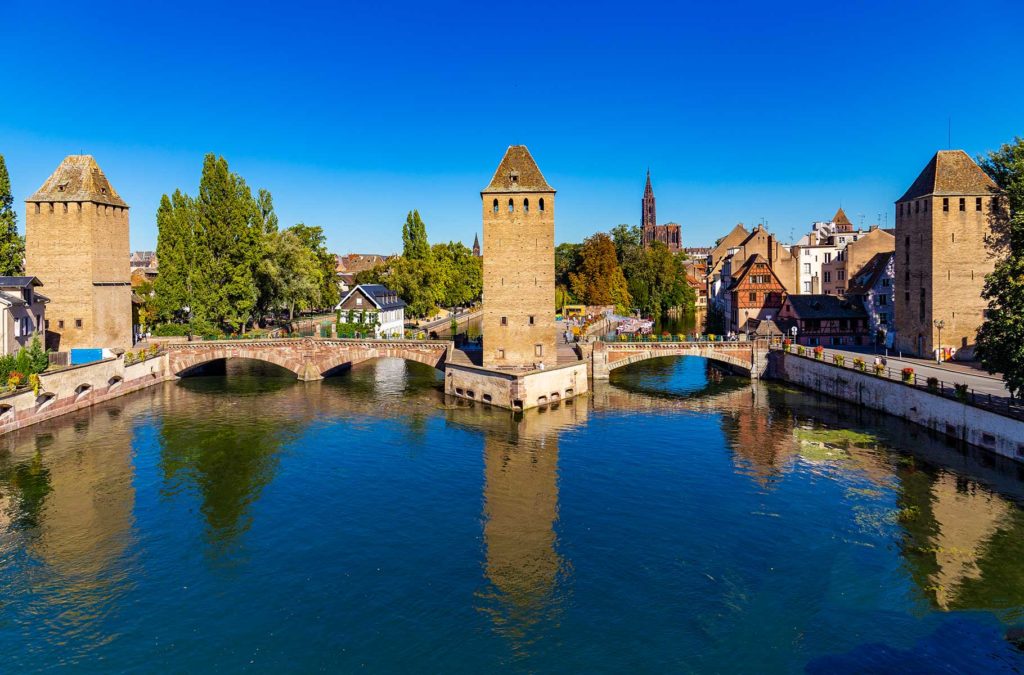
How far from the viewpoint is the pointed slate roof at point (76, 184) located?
57.8 m

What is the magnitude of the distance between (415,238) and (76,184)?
4770 centimetres

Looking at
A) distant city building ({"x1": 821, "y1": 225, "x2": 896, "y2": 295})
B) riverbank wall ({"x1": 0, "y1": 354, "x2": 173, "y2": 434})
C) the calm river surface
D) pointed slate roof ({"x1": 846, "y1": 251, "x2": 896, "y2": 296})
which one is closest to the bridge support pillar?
the calm river surface

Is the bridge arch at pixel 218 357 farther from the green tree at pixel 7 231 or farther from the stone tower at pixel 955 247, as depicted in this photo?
the stone tower at pixel 955 247

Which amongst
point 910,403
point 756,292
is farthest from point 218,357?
point 756,292

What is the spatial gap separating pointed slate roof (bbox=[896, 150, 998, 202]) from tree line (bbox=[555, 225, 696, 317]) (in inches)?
2309

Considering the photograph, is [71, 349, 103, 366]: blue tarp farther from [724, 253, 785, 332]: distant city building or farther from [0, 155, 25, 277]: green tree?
[724, 253, 785, 332]: distant city building

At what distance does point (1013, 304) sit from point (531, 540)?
983 inches

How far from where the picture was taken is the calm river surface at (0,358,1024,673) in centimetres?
1941

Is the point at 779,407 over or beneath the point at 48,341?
beneath

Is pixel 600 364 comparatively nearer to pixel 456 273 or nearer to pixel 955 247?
pixel 955 247

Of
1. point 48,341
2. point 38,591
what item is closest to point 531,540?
point 38,591

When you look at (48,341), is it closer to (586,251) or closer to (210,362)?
(210,362)

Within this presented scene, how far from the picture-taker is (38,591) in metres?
22.6

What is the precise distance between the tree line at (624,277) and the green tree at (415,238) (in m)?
25.6
